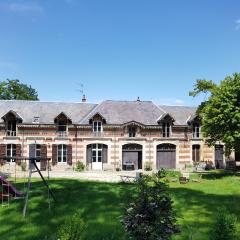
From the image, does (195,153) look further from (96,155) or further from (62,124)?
(62,124)

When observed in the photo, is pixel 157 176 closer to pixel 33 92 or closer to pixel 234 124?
pixel 234 124

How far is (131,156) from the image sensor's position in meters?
41.2

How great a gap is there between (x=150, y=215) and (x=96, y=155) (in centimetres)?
3130

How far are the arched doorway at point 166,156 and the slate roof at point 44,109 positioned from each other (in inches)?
345

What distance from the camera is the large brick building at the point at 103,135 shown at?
1539 inches

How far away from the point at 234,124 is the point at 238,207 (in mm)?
15087

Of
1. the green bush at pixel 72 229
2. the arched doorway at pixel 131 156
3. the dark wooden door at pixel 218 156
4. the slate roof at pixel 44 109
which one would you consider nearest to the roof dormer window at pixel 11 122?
the slate roof at pixel 44 109

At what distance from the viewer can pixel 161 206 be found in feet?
30.5

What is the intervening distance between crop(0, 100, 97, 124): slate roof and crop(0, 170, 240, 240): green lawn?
61.5 ft

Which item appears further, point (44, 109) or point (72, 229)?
point (44, 109)

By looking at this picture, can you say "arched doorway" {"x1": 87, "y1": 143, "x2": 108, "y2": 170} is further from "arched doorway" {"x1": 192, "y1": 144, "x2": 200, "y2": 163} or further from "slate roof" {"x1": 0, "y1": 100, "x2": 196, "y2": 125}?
"arched doorway" {"x1": 192, "y1": 144, "x2": 200, "y2": 163}

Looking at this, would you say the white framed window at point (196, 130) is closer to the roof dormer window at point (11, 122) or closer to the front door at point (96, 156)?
the front door at point (96, 156)

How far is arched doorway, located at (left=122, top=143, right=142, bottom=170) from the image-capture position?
41.0 m

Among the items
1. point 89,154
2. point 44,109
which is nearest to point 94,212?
point 89,154
